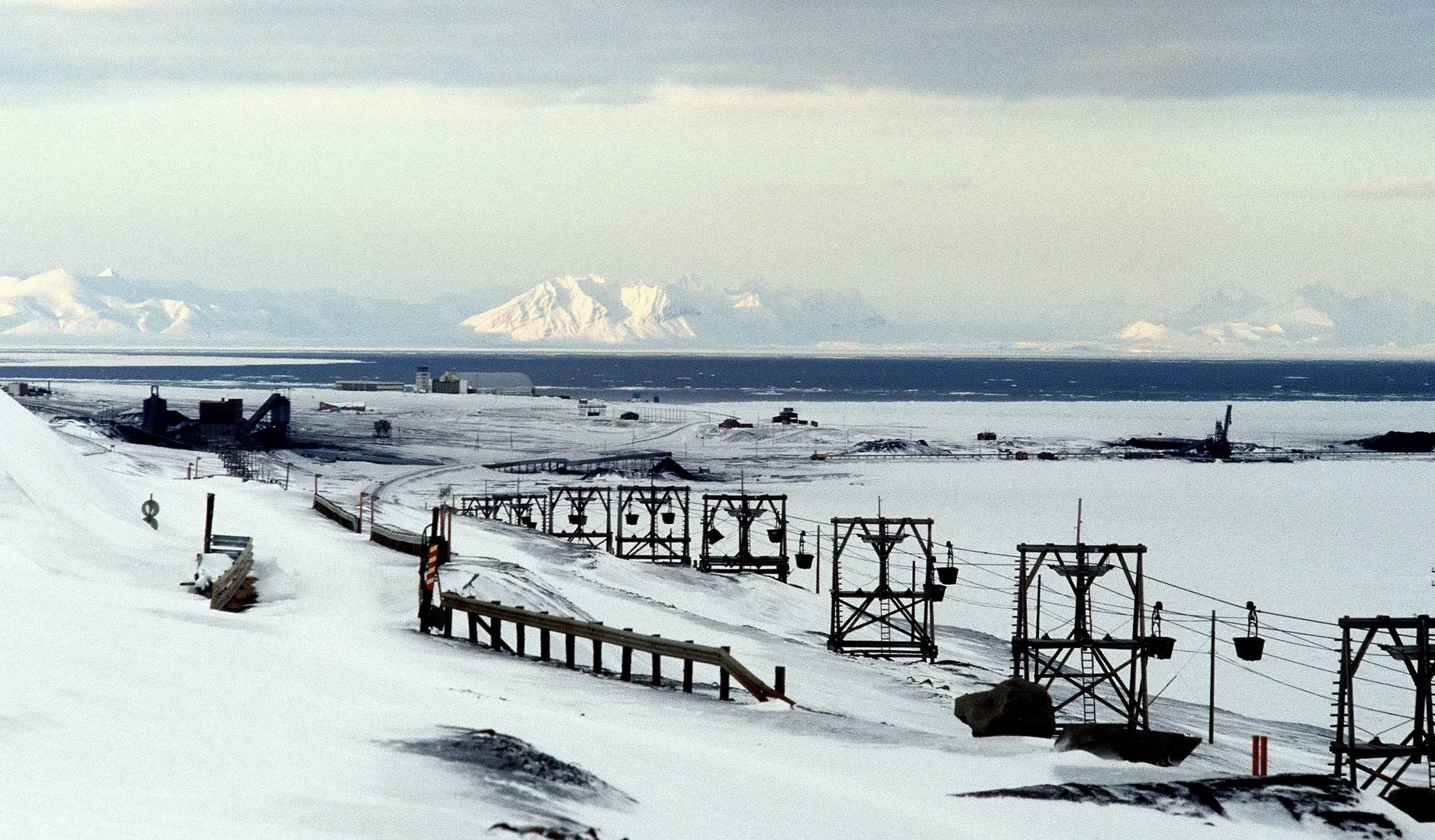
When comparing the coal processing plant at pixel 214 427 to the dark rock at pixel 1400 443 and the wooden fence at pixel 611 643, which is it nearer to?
the wooden fence at pixel 611 643

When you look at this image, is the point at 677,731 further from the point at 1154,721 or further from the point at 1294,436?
the point at 1294,436

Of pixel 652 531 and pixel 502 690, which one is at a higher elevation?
pixel 502 690

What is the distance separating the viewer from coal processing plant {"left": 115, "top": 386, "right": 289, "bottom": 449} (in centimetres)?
10488

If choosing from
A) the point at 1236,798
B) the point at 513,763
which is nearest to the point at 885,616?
the point at 1236,798

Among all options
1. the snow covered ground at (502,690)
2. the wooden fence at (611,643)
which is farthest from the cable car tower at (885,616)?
the wooden fence at (611,643)

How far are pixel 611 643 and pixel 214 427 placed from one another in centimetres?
9424

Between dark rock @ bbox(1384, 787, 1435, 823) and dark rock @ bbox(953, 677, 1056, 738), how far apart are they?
4472 millimetres

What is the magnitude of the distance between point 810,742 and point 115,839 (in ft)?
31.0

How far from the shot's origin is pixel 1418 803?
19156mm

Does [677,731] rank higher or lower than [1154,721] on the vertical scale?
higher

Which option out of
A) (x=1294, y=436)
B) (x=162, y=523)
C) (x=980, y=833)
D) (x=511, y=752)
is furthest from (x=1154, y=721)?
(x=1294, y=436)

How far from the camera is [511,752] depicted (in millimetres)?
14719

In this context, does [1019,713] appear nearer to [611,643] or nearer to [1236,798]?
[1236,798]

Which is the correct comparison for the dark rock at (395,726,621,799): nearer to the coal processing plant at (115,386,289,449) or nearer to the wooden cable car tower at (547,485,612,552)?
the wooden cable car tower at (547,485,612,552)
